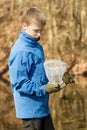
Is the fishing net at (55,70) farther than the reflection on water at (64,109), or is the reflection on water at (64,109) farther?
the reflection on water at (64,109)

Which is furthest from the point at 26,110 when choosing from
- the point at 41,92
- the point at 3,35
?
the point at 3,35

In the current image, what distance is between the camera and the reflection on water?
663 centimetres

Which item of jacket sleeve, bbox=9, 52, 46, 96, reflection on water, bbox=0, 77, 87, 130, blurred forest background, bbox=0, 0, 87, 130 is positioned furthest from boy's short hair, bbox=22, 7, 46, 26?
blurred forest background, bbox=0, 0, 87, 130

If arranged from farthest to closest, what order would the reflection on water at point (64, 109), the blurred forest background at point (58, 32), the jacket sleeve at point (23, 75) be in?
1. the blurred forest background at point (58, 32)
2. the reflection on water at point (64, 109)
3. the jacket sleeve at point (23, 75)

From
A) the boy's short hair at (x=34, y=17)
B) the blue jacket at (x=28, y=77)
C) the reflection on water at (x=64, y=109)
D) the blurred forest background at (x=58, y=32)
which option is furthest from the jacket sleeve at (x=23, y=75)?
the blurred forest background at (x=58, y=32)

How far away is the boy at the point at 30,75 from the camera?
11.6ft

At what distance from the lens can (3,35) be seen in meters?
10.5

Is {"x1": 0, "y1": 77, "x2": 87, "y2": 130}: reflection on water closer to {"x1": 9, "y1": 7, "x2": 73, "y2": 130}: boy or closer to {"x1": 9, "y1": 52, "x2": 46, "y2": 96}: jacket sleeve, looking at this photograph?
{"x1": 9, "y1": 7, "x2": 73, "y2": 130}: boy

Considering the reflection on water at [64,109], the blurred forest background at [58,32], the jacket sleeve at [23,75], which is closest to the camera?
the jacket sleeve at [23,75]

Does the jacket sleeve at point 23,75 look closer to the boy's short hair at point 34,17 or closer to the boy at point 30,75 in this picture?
the boy at point 30,75

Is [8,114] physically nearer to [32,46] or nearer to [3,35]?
[3,35]

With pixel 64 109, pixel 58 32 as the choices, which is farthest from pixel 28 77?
pixel 58 32

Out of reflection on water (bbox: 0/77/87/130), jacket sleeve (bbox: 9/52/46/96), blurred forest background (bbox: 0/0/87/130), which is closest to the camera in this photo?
jacket sleeve (bbox: 9/52/46/96)

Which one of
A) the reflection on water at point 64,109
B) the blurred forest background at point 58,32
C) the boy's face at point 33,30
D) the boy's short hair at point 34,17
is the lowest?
the reflection on water at point 64,109
